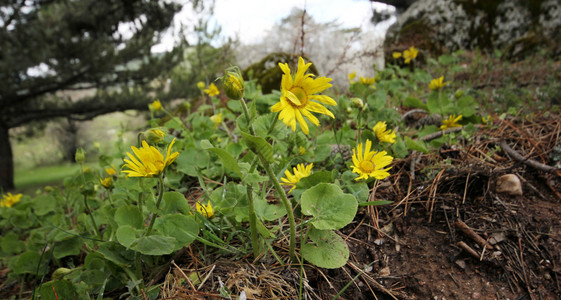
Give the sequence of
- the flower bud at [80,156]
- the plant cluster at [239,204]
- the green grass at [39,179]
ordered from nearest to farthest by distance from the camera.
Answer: the plant cluster at [239,204]
the flower bud at [80,156]
the green grass at [39,179]

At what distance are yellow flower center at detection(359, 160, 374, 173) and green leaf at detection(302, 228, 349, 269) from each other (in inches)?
11.3

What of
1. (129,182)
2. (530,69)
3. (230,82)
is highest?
(230,82)

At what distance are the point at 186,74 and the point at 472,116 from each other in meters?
7.32

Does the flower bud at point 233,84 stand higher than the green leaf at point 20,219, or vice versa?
the flower bud at point 233,84

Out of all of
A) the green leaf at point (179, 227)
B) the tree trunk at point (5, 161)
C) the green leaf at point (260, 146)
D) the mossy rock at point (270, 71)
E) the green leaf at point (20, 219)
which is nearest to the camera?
the green leaf at point (260, 146)

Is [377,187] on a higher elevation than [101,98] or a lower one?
lower

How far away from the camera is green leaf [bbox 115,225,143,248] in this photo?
90 cm

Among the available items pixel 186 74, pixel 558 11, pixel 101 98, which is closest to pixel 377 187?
pixel 558 11

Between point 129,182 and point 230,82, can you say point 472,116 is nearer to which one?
point 230,82

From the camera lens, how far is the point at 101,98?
7.63 meters

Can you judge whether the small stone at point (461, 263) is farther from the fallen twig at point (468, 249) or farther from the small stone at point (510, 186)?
Result: the small stone at point (510, 186)

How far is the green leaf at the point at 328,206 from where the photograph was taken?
0.85 metres

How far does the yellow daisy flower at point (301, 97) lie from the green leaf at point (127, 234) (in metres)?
0.60

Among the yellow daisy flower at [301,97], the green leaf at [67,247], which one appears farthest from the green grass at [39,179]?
the yellow daisy flower at [301,97]
